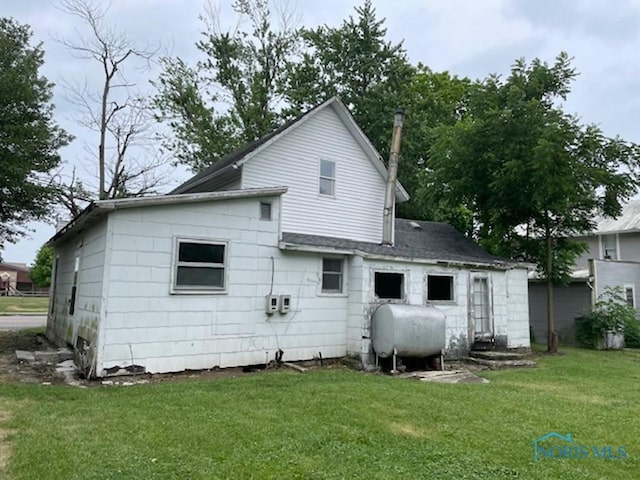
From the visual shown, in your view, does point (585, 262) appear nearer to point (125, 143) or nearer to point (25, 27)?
point (125, 143)

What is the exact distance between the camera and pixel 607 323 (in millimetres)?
16266

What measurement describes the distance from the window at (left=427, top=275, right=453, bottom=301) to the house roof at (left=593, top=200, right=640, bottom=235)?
1377 cm

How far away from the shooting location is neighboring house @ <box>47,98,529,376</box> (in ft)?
26.8

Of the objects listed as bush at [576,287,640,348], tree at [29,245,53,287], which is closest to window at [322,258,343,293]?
bush at [576,287,640,348]

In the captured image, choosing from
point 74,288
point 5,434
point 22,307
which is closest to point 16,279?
point 22,307

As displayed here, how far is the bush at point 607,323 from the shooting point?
16.3 metres

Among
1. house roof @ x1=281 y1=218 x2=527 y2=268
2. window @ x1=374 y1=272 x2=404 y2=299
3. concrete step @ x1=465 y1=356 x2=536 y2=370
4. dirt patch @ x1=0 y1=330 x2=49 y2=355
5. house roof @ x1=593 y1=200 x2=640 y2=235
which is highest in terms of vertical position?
house roof @ x1=593 y1=200 x2=640 y2=235

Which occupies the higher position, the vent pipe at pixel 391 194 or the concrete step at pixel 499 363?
the vent pipe at pixel 391 194

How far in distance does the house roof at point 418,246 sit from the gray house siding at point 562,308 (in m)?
6.93

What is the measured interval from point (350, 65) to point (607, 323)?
17.5 metres

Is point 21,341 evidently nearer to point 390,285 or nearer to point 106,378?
point 106,378

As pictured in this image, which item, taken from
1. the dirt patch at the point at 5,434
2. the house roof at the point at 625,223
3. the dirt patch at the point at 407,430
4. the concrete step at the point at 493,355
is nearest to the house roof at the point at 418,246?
the concrete step at the point at 493,355

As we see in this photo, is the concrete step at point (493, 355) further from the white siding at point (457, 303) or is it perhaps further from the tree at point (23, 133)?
the tree at point (23, 133)

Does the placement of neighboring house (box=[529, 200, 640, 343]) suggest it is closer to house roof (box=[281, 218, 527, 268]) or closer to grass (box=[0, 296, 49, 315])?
house roof (box=[281, 218, 527, 268])
